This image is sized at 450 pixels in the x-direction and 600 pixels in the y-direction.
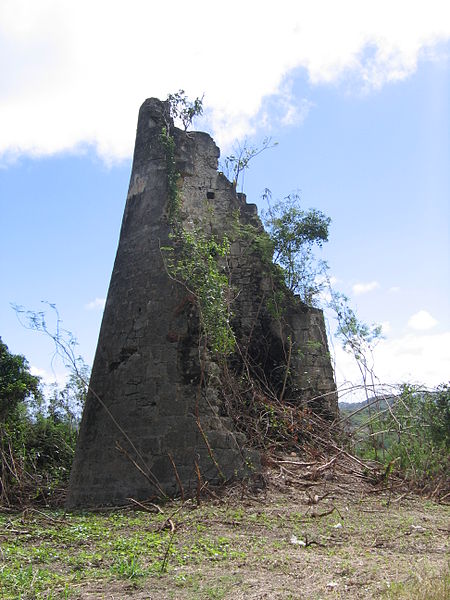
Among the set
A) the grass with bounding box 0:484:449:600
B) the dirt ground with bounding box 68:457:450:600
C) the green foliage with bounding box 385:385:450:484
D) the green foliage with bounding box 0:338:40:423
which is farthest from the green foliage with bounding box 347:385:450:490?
the green foliage with bounding box 0:338:40:423

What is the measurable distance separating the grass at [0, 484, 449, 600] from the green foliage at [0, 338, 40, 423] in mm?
3558

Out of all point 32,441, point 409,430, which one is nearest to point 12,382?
point 32,441

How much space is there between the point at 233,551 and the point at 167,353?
2924mm

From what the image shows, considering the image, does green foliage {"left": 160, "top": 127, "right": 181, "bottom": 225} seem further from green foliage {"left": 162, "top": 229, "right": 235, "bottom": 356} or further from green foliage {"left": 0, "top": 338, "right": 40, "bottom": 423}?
green foliage {"left": 0, "top": 338, "right": 40, "bottom": 423}

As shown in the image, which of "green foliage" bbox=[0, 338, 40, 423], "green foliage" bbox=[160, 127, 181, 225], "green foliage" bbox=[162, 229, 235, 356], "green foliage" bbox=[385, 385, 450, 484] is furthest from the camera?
"green foliage" bbox=[0, 338, 40, 423]

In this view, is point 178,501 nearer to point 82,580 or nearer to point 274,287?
point 82,580

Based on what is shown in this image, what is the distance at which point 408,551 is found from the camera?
184 inches

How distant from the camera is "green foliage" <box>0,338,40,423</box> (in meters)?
9.77

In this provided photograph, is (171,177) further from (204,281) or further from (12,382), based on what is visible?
(12,382)

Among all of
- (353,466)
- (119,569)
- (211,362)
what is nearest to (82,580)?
(119,569)

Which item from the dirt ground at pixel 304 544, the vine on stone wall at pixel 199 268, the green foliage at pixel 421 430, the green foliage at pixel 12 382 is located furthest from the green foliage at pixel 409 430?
the green foliage at pixel 12 382

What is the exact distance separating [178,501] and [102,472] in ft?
3.63

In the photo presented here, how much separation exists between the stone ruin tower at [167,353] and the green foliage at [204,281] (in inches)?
5.5

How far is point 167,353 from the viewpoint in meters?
7.10
